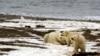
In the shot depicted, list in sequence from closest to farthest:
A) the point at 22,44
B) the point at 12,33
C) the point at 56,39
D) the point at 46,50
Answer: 1. the point at 46,50
2. the point at 22,44
3. the point at 56,39
4. the point at 12,33

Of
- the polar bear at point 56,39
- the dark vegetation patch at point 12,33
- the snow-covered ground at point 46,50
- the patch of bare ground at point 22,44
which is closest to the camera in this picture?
the snow-covered ground at point 46,50

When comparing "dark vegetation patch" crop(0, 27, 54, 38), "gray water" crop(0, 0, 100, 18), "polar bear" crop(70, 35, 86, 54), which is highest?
"polar bear" crop(70, 35, 86, 54)

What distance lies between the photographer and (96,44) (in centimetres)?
1606

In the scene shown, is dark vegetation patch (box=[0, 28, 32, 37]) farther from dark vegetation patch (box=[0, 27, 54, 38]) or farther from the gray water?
the gray water

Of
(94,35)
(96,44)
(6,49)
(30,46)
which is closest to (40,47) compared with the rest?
(30,46)

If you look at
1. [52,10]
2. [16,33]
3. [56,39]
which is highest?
[56,39]

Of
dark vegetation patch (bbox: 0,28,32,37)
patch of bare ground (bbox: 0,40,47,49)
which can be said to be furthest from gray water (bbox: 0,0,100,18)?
patch of bare ground (bbox: 0,40,47,49)

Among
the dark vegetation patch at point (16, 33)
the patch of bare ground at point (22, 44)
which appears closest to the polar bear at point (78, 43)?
the patch of bare ground at point (22, 44)

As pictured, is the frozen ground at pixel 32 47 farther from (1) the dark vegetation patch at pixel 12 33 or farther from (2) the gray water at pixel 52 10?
(2) the gray water at pixel 52 10

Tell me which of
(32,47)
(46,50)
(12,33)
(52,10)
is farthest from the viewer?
(52,10)

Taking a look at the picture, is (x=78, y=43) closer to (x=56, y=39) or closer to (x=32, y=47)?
(x=32, y=47)

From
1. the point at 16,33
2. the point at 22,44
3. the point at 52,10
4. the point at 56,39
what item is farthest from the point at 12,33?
the point at 52,10

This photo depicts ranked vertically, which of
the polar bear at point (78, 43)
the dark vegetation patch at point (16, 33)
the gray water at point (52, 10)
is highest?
the polar bear at point (78, 43)

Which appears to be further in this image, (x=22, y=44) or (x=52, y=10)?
(x=52, y=10)
